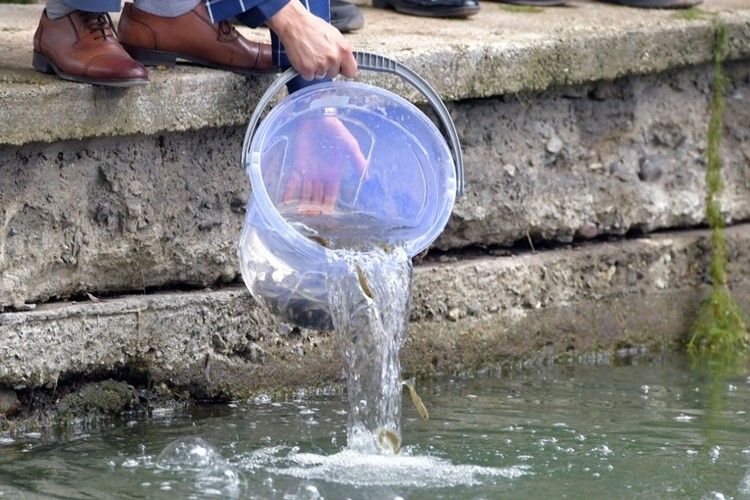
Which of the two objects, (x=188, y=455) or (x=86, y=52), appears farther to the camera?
(x=86, y=52)

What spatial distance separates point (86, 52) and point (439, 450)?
117cm

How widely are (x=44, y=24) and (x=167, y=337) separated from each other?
2.58 feet

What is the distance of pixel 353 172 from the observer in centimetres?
330

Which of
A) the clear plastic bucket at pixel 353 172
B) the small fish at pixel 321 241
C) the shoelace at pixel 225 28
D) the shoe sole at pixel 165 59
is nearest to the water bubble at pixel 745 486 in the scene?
the clear plastic bucket at pixel 353 172

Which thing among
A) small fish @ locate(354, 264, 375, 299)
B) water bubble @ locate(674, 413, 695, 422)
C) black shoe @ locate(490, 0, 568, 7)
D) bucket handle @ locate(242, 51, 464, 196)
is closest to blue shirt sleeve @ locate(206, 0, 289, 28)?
bucket handle @ locate(242, 51, 464, 196)

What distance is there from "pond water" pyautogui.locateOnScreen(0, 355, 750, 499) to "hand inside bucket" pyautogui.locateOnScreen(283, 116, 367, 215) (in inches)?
20.7

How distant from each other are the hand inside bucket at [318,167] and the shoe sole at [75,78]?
1.32 ft

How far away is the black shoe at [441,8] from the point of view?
13.8 ft

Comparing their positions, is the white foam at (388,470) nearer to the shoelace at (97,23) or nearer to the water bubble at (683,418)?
the water bubble at (683,418)

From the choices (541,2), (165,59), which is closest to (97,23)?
(165,59)

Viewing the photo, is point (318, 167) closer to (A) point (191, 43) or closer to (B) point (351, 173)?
(B) point (351, 173)

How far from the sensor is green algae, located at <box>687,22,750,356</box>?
4.25m

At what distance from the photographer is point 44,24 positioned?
3176mm

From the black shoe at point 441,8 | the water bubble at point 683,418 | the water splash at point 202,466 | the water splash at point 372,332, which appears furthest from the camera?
the black shoe at point 441,8
